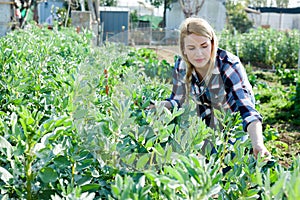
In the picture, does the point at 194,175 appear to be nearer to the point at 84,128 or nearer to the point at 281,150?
the point at 84,128

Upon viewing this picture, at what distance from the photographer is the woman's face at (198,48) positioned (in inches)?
98.8

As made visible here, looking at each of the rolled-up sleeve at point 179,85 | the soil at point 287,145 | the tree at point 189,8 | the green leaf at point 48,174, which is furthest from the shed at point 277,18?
the green leaf at point 48,174

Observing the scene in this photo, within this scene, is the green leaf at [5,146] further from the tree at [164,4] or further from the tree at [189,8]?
the tree at [164,4]

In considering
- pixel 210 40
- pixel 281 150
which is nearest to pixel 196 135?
pixel 210 40

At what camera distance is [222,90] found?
→ 2.71m

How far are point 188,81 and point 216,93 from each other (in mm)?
174

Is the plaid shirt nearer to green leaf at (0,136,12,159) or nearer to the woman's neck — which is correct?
the woman's neck

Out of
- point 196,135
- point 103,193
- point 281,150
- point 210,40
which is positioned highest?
point 210,40

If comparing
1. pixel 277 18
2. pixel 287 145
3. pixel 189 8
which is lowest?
pixel 287 145

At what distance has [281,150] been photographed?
17.9 feet

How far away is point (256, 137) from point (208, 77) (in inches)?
27.5

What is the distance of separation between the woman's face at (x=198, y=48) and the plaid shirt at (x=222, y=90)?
0.14 meters

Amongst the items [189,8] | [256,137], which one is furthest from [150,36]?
[256,137]

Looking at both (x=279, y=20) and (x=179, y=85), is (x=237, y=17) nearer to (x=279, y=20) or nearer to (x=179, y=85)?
(x=279, y=20)
